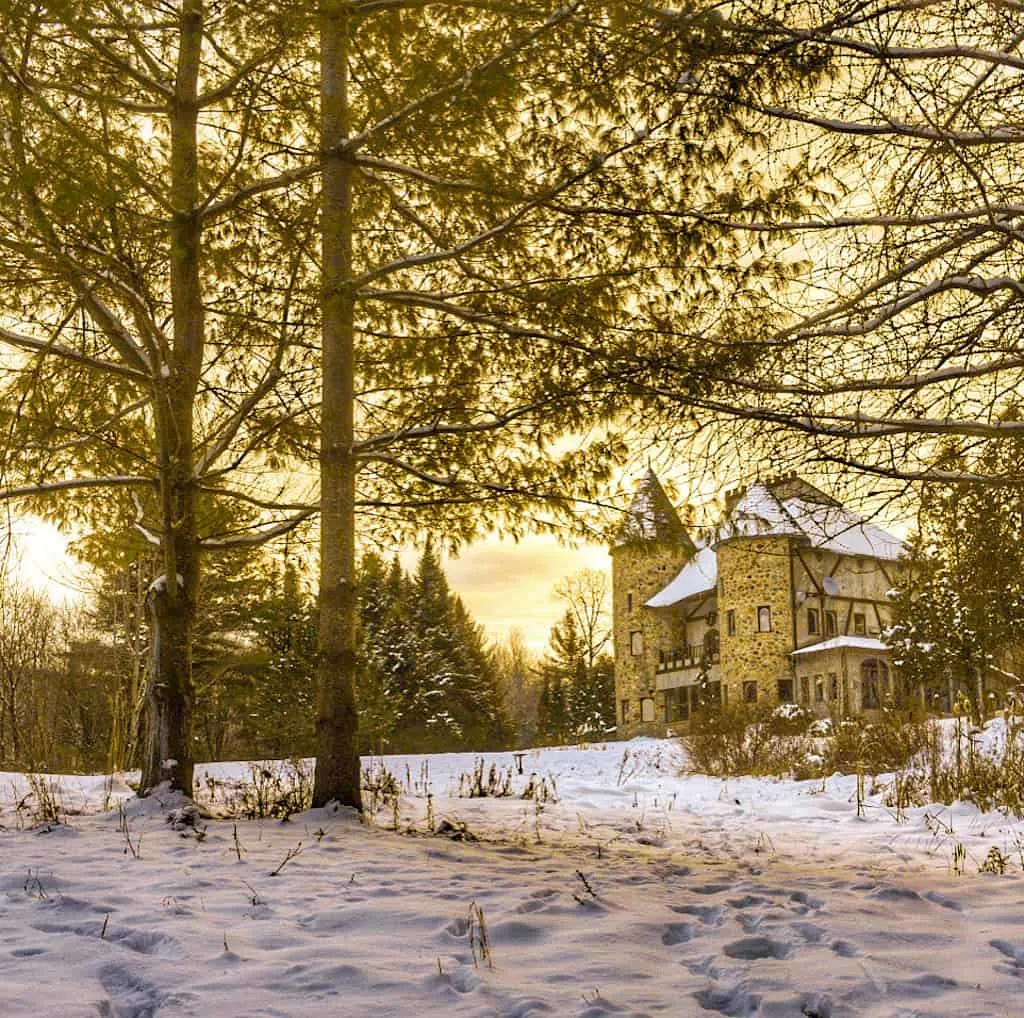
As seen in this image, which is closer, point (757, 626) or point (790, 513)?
point (790, 513)

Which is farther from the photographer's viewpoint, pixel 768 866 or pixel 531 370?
pixel 531 370

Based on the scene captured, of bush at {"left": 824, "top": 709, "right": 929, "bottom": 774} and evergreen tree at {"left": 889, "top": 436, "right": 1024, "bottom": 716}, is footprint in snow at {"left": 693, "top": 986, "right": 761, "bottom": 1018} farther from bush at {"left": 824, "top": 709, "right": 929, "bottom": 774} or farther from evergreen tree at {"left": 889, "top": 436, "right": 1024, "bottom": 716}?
evergreen tree at {"left": 889, "top": 436, "right": 1024, "bottom": 716}

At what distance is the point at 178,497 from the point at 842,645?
25.5 meters

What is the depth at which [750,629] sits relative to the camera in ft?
104

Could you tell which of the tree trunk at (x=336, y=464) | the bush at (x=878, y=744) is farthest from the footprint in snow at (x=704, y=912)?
the bush at (x=878, y=744)

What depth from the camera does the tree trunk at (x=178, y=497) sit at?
7.02 meters

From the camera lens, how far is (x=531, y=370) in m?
7.08

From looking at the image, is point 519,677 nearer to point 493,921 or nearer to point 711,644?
point 711,644

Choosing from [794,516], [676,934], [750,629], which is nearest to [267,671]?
[750,629]

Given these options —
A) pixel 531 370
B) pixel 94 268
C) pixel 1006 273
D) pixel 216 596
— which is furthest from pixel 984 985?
pixel 216 596

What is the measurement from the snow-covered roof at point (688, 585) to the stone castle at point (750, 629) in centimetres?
5

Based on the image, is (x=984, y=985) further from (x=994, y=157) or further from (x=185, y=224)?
(x=185, y=224)

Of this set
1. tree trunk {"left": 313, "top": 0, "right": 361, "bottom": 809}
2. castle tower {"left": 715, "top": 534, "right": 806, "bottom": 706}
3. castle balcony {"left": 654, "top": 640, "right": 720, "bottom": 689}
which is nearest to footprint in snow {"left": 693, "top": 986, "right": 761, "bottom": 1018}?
tree trunk {"left": 313, "top": 0, "right": 361, "bottom": 809}

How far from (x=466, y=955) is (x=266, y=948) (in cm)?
69
